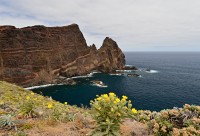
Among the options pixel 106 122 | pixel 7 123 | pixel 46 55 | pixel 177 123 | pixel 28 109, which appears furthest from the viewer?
pixel 46 55

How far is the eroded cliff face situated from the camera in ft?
298

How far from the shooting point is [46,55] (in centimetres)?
10425

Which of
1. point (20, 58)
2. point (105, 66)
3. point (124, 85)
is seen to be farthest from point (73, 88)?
point (105, 66)

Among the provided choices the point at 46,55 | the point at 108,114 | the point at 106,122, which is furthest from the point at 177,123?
the point at 46,55

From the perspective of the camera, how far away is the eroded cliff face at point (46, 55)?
90.7 m

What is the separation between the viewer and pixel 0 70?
86625 mm

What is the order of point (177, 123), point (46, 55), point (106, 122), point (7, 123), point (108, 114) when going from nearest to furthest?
point (106, 122), point (108, 114), point (7, 123), point (177, 123), point (46, 55)

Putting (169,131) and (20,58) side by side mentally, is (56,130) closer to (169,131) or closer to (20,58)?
(169,131)

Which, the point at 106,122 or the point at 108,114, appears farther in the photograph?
the point at 108,114

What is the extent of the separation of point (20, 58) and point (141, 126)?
91853 mm

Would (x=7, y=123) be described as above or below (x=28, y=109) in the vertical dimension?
below

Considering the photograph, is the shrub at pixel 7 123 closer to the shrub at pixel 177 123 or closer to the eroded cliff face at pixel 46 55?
the shrub at pixel 177 123

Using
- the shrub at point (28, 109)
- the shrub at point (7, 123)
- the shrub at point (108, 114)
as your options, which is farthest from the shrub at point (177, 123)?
the shrub at point (7, 123)

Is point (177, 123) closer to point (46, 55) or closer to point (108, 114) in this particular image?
point (108, 114)
